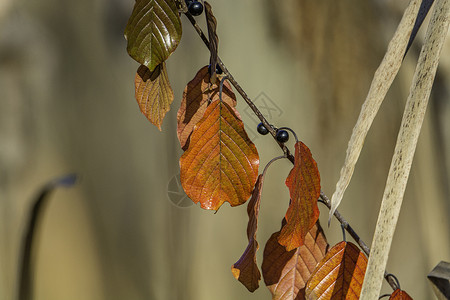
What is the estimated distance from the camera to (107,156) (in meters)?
0.70

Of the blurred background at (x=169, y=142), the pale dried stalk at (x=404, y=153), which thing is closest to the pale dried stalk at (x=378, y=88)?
the pale dried stalk at (x=404, y=153)

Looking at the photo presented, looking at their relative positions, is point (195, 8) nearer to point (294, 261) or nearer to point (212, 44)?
point (212, 44)

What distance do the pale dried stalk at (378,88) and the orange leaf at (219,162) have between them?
6 centimetres

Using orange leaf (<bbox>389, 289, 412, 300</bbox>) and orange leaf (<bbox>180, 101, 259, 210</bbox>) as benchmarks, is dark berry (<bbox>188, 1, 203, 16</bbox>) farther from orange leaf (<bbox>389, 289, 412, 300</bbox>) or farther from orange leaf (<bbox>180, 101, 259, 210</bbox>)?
orange leaf (<bbox>389, 289, 412, 300</bbox>)

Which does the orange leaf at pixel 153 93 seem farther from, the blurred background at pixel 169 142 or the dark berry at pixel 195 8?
the blurred background at pixel 169 142

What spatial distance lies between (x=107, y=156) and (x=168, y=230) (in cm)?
15

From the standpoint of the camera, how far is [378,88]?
0.29 metres

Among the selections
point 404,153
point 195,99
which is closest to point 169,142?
point 195,99

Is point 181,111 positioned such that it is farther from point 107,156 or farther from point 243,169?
point 107,156

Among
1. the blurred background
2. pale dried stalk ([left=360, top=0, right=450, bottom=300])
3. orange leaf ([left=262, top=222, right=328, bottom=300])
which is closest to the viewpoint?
pale dried stalk ([left=360, top=0, right=450, bottom=300])

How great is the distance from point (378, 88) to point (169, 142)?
46 centimetres

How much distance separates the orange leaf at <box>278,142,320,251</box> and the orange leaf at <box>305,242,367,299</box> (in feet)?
0.13

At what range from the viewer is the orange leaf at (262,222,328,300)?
378 millimetres

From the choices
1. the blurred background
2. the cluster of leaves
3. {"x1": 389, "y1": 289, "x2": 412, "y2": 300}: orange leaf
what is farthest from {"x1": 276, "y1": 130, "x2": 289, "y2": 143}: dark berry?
the blurred background
